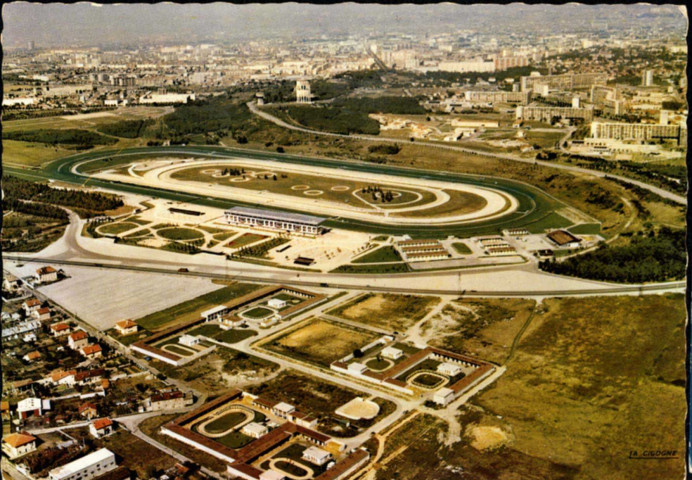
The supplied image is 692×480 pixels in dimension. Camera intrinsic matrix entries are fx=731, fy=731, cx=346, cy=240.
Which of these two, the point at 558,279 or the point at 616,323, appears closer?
the point at 616,323

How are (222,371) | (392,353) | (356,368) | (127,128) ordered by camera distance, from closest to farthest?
(356,368) → (222,371) → (392,353) → (127,128)

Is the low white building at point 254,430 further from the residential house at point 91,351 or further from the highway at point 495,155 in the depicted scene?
the highway at point 495,155

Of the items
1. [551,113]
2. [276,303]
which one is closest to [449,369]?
[276,303]

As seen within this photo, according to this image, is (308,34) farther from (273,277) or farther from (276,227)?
(273,277)

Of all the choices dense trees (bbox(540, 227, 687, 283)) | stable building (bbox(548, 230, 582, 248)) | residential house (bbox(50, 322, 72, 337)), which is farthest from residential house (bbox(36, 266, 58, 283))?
stable building (bbox(548, 230, 582, 248))

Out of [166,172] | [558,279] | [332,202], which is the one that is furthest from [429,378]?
[166,172]

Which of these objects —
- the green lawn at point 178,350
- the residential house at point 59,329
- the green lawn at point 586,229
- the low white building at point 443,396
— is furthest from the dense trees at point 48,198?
the low white building at point 443,396

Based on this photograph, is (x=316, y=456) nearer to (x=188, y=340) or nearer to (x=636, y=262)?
(x=188, y=340)
